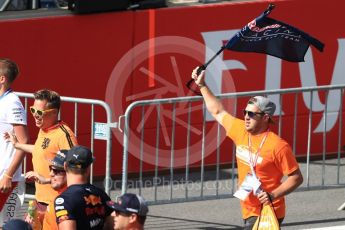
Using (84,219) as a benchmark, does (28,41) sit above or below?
above

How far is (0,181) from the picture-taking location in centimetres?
1006

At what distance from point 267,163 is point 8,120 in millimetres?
2230

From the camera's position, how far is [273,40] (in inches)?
404

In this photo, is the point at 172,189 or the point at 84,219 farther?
the point at 172,189

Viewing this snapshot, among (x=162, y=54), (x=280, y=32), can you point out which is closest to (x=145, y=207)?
(x=280, y=32)

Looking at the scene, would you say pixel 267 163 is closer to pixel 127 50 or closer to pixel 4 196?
pixel 4 196

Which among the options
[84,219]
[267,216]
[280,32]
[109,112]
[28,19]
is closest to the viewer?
[84,219]

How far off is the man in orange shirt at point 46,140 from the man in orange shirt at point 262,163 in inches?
56.1

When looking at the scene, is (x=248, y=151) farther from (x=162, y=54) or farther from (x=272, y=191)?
(x=162, y=54)

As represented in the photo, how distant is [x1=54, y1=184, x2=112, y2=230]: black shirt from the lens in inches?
316

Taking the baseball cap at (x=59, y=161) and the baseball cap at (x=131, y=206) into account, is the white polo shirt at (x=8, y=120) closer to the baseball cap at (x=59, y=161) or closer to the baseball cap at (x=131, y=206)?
the baseball cap at (x=59, y=161)

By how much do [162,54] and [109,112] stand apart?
7.36 ft

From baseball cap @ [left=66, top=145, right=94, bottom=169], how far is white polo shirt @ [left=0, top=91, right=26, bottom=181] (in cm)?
189

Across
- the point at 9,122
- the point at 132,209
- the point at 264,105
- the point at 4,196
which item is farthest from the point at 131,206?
the point at 4,196
